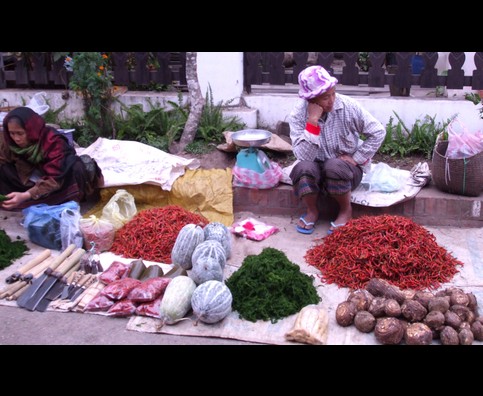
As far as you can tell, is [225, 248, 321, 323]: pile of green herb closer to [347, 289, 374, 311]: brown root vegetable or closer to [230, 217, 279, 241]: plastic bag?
[347, 289, 374, 311]: brown root vegetable

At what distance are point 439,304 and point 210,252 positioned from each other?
5.24 ft

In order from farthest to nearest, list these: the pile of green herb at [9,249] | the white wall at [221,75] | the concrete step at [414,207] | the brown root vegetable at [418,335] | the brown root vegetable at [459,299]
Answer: the white wall at [221,75], the concrete step at [414,207], the pile of green herb at [9,249], the brown root vegetable at [459,299], the brown root vegetable at [418,335]

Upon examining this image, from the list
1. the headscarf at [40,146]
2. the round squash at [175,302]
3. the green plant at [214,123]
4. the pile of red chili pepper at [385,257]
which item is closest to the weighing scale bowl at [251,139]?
the green plant at [214,123]

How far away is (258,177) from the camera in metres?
5.39

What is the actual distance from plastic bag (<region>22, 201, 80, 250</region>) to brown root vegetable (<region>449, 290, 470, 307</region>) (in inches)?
124

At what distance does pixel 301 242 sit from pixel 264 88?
145 inches

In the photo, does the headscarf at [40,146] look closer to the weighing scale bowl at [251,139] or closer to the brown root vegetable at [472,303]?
the weighing scale bowl at [251,139]

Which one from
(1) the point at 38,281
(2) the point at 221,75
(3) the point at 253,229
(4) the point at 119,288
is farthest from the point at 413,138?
(1) the point at 38,281

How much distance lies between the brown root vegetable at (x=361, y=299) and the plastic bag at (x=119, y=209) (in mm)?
2223

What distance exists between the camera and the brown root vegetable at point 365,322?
3.48 metres

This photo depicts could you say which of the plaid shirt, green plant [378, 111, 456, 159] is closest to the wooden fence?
green plant [378, 111, 456, 159]

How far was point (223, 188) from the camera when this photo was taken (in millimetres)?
5492

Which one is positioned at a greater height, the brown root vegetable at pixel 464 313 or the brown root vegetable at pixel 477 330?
the brown root vegetable at pixel 464 313

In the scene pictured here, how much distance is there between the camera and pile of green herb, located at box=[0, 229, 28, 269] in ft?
15.0
